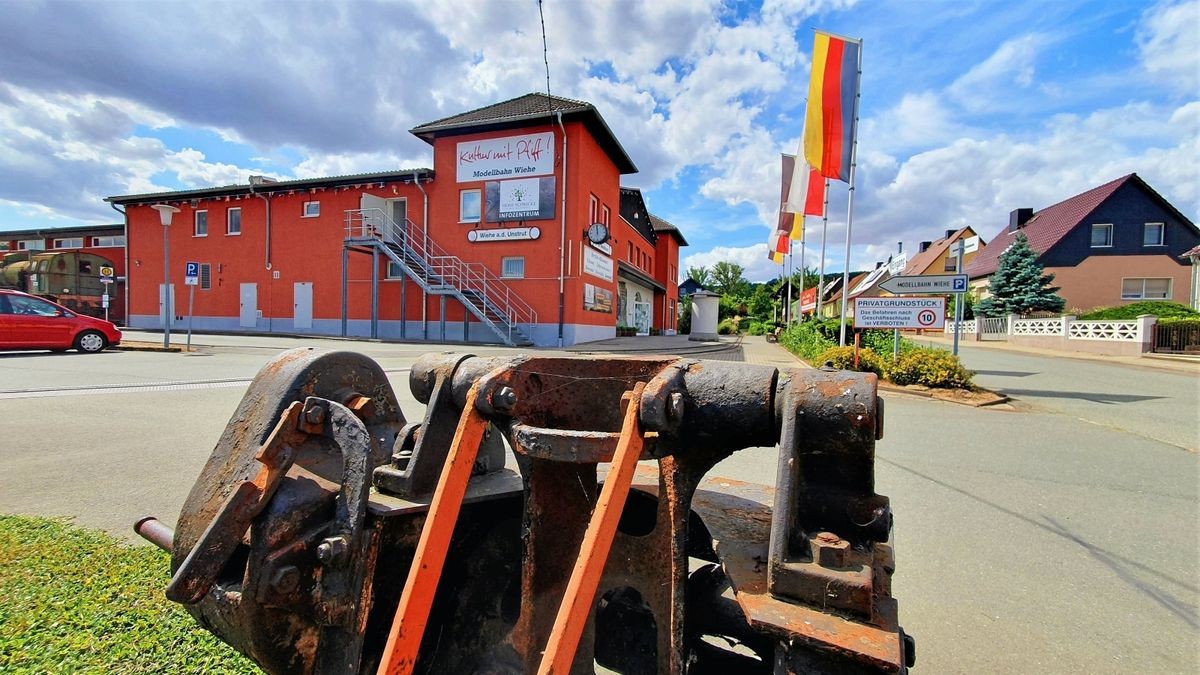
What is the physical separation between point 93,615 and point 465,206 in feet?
72.2

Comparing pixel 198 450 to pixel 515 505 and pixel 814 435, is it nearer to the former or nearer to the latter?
pixel 515 505

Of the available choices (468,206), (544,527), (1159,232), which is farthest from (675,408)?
(1159,232)

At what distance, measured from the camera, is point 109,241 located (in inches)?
1441

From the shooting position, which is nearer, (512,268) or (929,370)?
(929,370)

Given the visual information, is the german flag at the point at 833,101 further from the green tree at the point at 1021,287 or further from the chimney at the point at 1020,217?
the chimney at the point at 1020,217

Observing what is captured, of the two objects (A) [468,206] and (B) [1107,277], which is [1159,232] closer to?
(B) [1107,277]

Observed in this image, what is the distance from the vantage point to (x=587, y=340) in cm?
2267

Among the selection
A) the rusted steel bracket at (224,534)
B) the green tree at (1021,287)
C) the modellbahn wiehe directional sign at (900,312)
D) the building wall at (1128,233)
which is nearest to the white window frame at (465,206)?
the modellbahn wiehe directional sign at (900,312)

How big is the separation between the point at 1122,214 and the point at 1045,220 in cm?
521

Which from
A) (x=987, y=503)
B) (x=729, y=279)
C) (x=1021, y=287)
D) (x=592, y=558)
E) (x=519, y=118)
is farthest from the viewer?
(x=729, y=279)

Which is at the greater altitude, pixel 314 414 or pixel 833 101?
pixel 833 101

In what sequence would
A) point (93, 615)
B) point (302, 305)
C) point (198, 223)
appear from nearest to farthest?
point (93, 615) → point (302, 305) → point (198, 223)

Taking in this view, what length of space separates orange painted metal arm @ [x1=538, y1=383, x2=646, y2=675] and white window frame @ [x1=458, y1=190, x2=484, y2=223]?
22585 millimetres

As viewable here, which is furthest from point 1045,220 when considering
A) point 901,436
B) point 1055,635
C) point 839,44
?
point 1055,635
